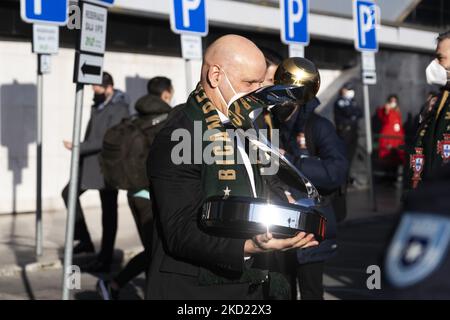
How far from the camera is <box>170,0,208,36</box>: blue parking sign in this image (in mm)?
10523

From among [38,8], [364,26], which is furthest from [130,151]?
[364,26]

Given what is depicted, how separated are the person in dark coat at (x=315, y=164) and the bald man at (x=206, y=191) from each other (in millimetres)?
2232

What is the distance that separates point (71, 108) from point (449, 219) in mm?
13229

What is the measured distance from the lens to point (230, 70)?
127 inches

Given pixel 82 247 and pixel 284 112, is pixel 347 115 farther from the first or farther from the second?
pixel 284 112

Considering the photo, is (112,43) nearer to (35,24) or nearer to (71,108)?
(71,108)

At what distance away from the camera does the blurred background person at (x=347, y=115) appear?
18.7m

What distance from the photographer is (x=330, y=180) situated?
5.51m

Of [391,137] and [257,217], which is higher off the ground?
[391,137]

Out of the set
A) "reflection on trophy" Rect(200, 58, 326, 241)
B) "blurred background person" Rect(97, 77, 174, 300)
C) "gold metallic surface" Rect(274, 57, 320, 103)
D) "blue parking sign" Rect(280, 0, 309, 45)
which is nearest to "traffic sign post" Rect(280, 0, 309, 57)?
"blue parking sign" Rect(280, 0, 309, 45)

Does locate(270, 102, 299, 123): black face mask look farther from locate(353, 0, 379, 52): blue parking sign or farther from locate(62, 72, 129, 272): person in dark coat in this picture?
locate(353, 0, 379, 52): blue parking sign

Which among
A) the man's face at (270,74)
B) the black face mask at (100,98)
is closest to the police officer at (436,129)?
the man's face at (270,74)

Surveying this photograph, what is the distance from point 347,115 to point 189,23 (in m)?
8.62

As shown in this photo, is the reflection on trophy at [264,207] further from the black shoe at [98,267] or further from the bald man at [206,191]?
the black shoe at [98,267]
